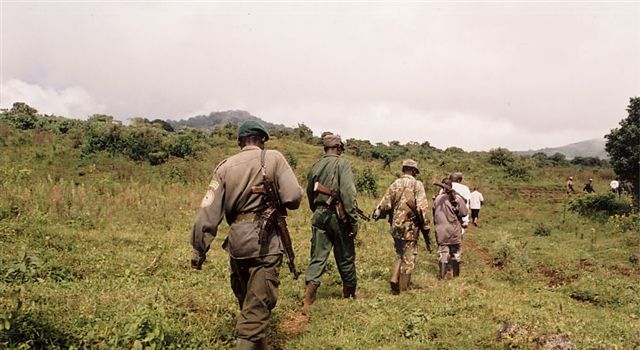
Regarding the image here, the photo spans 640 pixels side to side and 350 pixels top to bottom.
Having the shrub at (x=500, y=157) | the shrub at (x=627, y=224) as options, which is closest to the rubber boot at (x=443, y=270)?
the shrub at (x=627, y=224)

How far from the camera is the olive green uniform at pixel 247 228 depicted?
418 cm

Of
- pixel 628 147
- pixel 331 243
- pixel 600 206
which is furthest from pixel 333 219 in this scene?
pixel 628 147

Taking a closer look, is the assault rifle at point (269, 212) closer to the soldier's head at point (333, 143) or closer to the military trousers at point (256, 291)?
the military trousers at point (256, 291)

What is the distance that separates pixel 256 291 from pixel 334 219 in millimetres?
2224

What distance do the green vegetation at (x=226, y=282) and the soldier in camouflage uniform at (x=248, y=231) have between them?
83 centimetres

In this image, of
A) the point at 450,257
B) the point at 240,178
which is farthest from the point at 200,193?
the point at 240,178

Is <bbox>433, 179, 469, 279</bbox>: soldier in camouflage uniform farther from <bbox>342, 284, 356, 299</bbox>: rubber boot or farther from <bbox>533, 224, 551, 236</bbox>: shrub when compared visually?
<bbox>533, 224, 551, 236</bbox>: shrub

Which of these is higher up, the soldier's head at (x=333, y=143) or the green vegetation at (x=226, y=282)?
the soldier's head at (x=333, y=143)

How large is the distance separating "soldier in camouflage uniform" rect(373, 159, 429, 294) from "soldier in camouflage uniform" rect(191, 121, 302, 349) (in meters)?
3.14

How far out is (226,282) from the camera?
23.6ft

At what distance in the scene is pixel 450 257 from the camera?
28.8 ft

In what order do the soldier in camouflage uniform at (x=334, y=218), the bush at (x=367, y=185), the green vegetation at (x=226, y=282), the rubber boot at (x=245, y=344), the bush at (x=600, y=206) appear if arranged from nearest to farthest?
the rubber boot at (x=245, y=344) → the green vegetation at (x=226, y=282) → the soldier in camouflage uniform at (x=334, y=218) → the bush at (x=600, y=206) → the bush at (x=367, y=185)

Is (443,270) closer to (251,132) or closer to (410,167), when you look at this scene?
(410,167)

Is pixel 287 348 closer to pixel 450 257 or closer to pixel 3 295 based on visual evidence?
pixel 3 295
